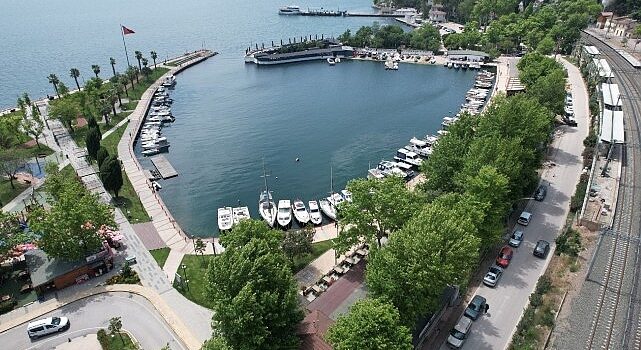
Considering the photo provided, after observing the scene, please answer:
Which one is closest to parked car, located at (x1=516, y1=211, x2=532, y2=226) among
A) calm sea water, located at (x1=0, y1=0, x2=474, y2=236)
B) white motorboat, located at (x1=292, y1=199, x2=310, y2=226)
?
white motorboat, located at (x1=292, y1=199, x2=310, y2=226)

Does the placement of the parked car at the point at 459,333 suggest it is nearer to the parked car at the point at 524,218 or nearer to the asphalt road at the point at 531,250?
the asphalt road at the point at 531,250

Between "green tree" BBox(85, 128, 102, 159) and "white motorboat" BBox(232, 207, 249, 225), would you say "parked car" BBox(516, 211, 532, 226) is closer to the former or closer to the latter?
"white motorboat" BBox(232, 207, 249, 225)

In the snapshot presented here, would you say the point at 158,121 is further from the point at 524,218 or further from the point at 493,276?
the point at 493,276

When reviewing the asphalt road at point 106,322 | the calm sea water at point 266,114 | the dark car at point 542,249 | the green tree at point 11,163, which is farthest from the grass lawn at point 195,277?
the dark car at point 542,249

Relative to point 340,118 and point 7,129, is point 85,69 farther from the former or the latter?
point 340,118

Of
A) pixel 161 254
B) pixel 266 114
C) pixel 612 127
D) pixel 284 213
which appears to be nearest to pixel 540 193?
pixel 612 127
